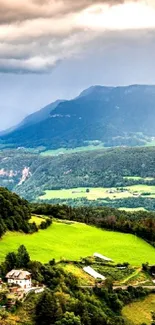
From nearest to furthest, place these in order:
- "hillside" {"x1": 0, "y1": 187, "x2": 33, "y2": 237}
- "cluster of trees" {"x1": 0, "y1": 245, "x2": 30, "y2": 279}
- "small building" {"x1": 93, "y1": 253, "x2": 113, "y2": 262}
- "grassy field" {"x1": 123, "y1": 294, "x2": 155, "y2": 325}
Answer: "grassy field" {"x1": 123, "y1": 294, "x2": 155, "y2": 325} → "cluster of trees" {"x1": 0, "y1": 245, "x2": 30, "y2": 279} → "small building" {"x1": 93, "y1": 253, "x2": 113, "y2": 262} → "hillside" {"x1": 0, "y1": 187, "x2": 33, "y2": 237}

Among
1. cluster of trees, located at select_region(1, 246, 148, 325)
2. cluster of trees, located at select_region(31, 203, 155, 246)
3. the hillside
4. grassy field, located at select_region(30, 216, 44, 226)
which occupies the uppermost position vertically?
the hillside

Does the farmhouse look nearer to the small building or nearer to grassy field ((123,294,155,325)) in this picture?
grassy field ((123,294,155,325))

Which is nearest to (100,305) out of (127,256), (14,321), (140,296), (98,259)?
(140,296)

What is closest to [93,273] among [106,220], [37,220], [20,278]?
[20,278]

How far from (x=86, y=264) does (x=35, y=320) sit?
2724 cm

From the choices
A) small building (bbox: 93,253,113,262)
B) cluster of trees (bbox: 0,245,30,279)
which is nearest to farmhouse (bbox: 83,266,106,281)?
small building (bbox: 93,253,113,262)

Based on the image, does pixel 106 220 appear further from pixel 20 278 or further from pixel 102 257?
pixel 20 278

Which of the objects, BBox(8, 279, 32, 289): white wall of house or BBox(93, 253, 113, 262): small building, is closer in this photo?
BBox(8, 279, 32, 289): white wall of house

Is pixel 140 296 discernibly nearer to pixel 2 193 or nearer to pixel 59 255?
pixel 59 255

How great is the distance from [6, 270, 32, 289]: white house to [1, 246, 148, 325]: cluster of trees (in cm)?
197

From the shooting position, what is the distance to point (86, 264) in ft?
276

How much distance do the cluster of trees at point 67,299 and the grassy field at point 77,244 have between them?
6964 millimetres

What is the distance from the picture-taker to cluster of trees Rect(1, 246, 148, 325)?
2267 inches

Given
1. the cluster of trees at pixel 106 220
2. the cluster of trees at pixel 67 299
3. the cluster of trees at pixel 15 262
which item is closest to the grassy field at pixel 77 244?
the cluster of trees at pixel 106 220
